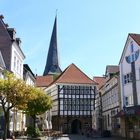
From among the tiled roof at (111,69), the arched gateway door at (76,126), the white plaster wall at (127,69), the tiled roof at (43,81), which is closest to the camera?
the white plaster wall at (127,69)

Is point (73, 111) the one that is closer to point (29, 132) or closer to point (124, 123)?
point (124, 123)

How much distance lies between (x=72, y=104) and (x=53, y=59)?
156 ft

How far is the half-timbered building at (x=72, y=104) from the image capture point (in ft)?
215

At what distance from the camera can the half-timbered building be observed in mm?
65625

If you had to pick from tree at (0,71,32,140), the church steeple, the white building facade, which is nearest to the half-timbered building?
the white building facade

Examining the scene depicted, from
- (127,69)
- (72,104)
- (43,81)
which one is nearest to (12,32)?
(127,69)

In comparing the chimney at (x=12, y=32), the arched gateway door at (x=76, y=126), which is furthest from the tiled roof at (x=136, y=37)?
the arched gateway door at (x=76, y=126)

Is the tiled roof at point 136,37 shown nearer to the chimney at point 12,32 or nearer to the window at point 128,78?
the window at point 128,78

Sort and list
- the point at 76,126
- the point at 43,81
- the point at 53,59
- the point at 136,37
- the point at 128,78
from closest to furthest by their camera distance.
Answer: the point at 128,78 < the point at 136,37 < the point at 76,126 < the point at 43,81 < the point at 53,59

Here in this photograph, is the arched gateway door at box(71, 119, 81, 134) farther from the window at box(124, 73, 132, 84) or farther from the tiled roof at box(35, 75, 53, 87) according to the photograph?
the window at box(124, 73, 132, 84)

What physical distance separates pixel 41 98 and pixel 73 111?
86.8ft

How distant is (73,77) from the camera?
7075cm

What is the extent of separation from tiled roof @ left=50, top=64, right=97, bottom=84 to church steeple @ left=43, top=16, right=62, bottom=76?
35.3m

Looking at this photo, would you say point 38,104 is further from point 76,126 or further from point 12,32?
point 76,126
